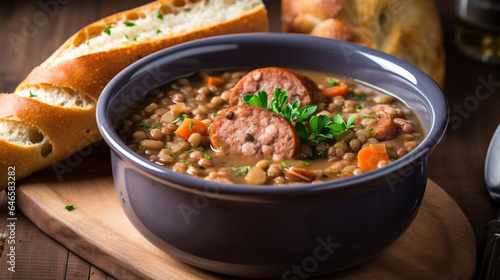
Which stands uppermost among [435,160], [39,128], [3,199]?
[39,128]

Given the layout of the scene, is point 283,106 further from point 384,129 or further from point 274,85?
point 384,129

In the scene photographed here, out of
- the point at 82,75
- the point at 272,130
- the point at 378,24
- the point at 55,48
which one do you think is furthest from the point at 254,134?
the point at 55,48

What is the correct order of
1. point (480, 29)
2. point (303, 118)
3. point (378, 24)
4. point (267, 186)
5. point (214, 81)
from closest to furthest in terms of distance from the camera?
point (267, 186) < point (303, 118) < point (214, 81) < point (378, 24) < point (480, 29)

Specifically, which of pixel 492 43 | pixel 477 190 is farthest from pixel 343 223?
pixel 492 43

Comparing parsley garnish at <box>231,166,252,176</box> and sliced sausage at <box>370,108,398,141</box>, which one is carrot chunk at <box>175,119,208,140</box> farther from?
sliced sausage at <box>370,108,398,141</box>

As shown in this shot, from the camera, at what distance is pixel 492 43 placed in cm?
498

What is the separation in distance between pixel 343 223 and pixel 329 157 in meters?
0.40

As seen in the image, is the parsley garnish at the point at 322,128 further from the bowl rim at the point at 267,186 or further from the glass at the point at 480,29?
the glass at the point at 480,29

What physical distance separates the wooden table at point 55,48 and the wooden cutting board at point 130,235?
0.09 metres

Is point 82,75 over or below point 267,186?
below

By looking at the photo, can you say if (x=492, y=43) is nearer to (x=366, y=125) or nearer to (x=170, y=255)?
(x=366, y=125)

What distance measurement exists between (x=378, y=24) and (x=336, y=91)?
3.69 ft

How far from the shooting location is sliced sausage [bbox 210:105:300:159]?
2.98 m

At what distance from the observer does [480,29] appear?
16.3ft
